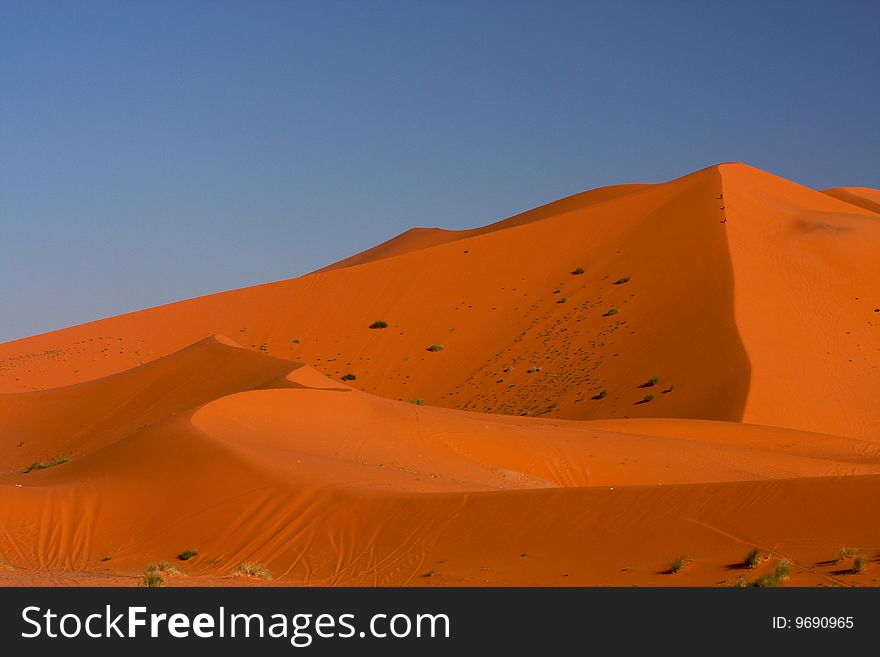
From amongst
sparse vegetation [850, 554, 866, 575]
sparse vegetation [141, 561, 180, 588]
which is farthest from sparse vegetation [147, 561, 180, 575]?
sparse vegetation [850, 554, 866, 575]

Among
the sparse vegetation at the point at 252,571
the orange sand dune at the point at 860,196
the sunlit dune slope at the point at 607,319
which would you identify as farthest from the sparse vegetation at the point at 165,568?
the orange sand dune at the point at 860,196

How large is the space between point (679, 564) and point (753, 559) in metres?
0.91

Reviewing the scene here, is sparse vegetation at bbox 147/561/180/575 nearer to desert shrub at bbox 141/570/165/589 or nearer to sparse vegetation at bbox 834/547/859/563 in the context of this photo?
desert shrub at bbox 141/570/165/589

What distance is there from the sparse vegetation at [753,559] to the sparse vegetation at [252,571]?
21.0 ft

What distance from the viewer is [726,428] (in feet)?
105

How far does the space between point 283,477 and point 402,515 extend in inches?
135

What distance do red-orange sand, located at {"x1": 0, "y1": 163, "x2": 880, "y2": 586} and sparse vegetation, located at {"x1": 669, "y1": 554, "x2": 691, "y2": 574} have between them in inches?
3.2

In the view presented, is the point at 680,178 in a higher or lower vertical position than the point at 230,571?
higher

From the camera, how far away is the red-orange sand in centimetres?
1616

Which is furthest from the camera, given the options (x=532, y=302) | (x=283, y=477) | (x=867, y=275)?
(x=532, y=302)

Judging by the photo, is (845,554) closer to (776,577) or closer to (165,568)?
(776,577)
